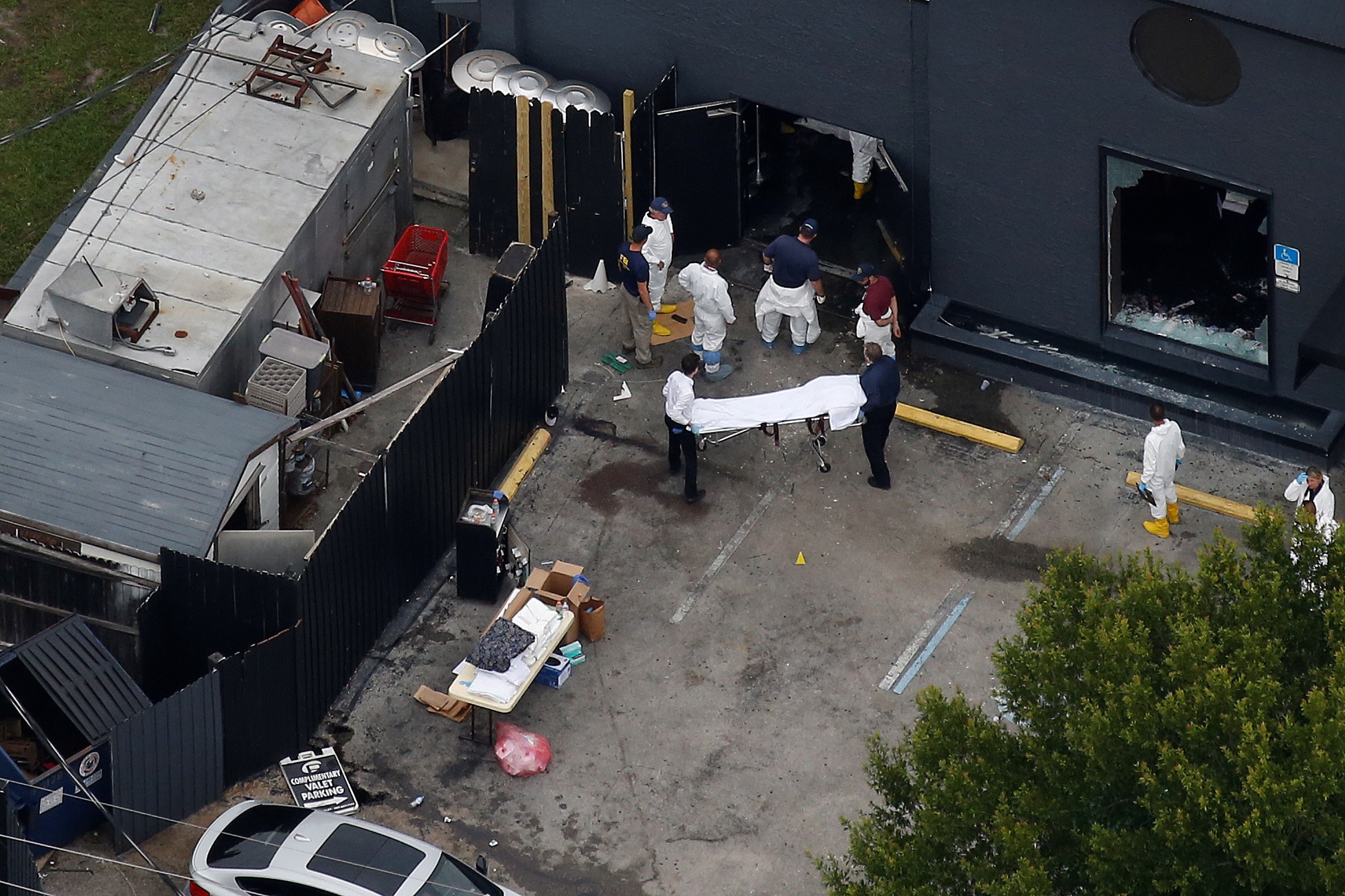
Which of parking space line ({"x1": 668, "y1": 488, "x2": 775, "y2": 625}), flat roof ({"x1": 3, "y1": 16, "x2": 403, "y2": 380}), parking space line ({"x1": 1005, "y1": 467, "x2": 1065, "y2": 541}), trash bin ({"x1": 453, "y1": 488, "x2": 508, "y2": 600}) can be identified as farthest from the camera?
parking space line ({"x1": 1005, "y1": 467, "x2": 1065, "y2": 541})

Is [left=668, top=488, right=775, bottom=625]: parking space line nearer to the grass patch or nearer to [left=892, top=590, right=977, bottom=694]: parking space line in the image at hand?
[left=892, top=590, right=977, bottom=694]: parking space line

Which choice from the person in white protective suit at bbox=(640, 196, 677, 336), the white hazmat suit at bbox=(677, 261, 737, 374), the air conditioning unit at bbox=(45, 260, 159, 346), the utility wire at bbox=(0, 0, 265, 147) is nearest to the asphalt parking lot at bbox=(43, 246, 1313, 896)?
the white hazmat suit at bbox=(677, 261, 737, 374)

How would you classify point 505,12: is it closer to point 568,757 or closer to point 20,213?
point 20,213

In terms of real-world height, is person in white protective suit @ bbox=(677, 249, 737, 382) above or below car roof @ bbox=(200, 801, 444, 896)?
above

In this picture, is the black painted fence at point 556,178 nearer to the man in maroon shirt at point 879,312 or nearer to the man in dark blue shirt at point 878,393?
the man in maroon shirt at point 879,312

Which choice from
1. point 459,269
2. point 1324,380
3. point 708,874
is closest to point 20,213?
point 459,269

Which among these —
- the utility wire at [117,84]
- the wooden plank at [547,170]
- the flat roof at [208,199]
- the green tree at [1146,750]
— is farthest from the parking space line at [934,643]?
the utility wire at [117,84]

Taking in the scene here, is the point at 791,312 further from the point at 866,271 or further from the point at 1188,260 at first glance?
the point at 1188,260
